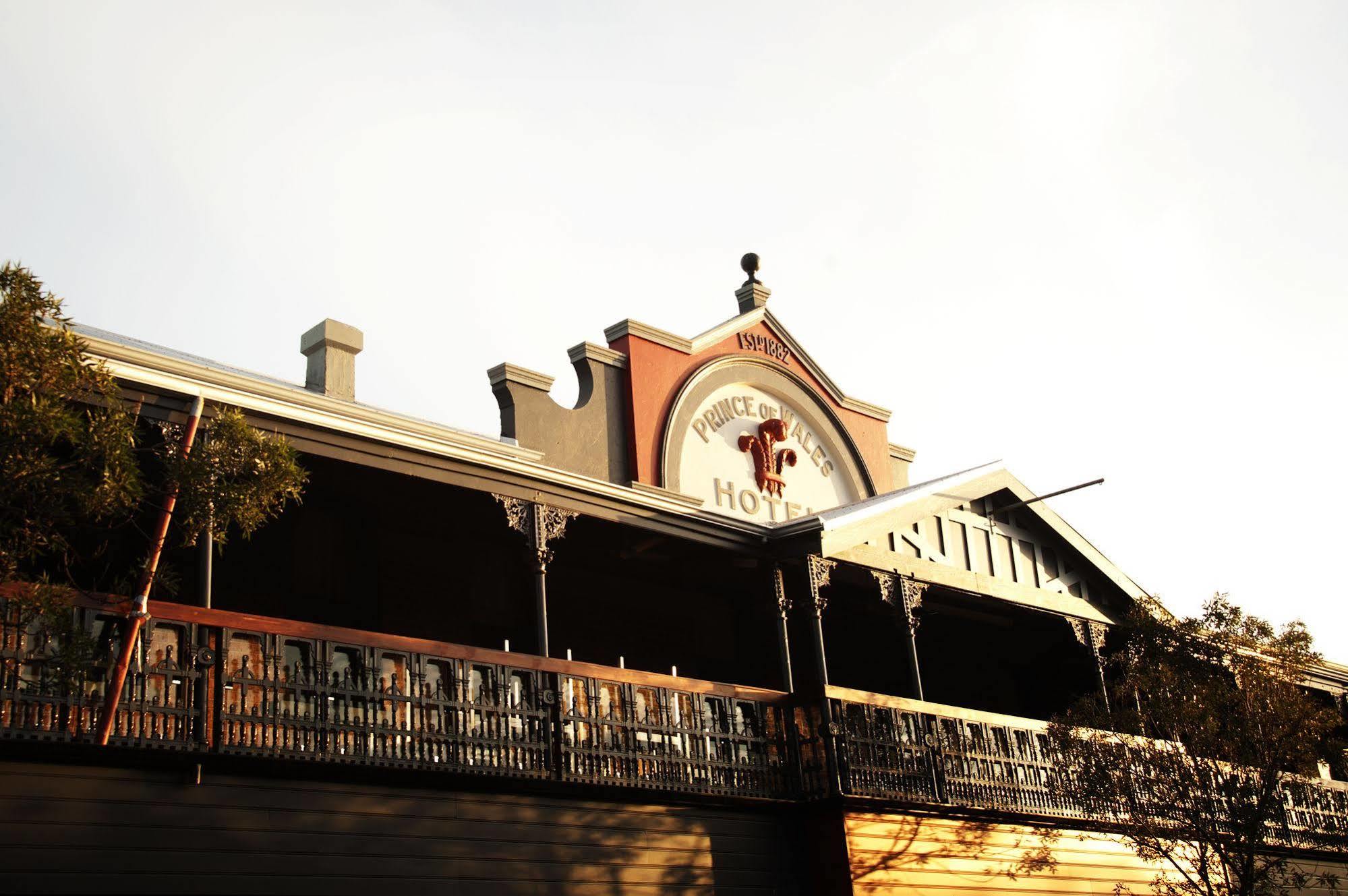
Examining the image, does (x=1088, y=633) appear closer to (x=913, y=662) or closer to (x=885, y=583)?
(x=913, y=662)

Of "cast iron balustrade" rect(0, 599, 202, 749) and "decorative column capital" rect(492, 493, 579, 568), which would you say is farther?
"decorative column capital" rect(492, 493, 579, 568)

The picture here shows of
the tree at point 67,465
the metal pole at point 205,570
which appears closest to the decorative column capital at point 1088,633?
A: the metal pole at point 205,570

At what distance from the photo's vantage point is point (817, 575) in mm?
17406

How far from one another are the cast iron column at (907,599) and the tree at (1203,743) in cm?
179

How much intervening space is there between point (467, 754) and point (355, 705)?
113cm

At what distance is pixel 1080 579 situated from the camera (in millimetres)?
22062

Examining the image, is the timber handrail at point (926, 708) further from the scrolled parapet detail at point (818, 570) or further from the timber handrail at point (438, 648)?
the scrolled parapet detail at point (818, 570)

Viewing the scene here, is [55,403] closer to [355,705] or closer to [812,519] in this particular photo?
[355,705]

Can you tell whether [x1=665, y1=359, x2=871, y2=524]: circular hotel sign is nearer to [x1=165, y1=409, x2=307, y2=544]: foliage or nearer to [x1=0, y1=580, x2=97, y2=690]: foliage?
[x1=165, y1=409, x2=307, y2=544]: foliage

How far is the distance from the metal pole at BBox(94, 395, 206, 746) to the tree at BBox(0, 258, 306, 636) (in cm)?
17

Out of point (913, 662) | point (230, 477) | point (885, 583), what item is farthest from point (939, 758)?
point (230, 477)

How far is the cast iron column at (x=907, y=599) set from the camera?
18.4m

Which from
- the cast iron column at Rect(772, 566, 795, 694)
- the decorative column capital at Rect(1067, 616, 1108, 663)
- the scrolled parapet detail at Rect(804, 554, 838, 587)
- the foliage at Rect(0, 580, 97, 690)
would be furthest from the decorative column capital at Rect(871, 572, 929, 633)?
the foliage at Rect(0, 580, 97, 690)

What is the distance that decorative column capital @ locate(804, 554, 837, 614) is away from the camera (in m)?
17.2
